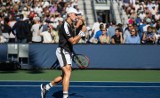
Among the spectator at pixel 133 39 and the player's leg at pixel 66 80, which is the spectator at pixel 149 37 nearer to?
the spectator at pixel 133 39

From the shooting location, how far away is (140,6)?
76.5ft

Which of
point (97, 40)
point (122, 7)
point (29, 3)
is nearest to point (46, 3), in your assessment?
point (29, 3)

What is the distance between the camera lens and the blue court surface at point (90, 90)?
34.4 feet

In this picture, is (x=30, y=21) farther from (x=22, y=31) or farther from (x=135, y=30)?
(x=135, y=30)

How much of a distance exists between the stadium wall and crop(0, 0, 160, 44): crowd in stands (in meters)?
0.47

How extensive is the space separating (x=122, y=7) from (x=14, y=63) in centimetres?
1015

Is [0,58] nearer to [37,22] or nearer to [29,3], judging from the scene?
[37,22]

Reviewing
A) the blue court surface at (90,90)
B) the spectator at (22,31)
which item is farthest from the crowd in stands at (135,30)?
the blue court surface at (90,90)

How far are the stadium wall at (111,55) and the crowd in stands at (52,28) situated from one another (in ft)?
1.55

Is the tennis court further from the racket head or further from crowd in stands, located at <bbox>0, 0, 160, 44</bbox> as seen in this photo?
crowd in stands, located at <bbox>0, 0, 160, 44</bbox>

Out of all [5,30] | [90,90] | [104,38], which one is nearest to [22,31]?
[5,30]

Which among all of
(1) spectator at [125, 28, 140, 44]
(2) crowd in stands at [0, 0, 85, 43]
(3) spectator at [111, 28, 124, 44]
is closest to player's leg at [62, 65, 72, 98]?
(2) crowd in stands at [0, 0, 85, 43]

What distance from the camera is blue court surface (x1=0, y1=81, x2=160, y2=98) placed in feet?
34.4

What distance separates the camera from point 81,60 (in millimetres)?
15898
